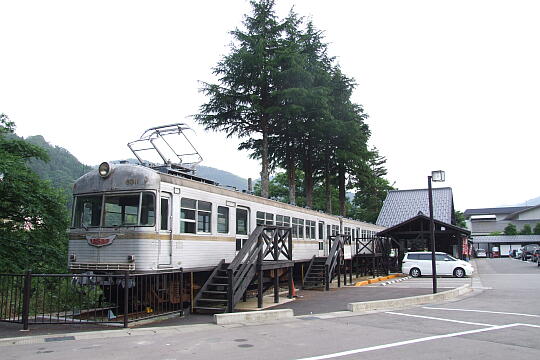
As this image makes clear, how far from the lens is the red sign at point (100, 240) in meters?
10.6

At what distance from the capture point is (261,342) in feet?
26.3

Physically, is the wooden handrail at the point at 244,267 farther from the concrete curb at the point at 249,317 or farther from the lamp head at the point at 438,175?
the lamp head at the point at 438,175

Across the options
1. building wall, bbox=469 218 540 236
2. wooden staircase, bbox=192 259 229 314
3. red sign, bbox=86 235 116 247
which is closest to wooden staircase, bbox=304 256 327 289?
wooden staircase, bbox=192 259 229 314

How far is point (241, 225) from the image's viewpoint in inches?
562

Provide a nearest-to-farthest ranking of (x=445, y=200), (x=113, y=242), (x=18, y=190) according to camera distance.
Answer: (x=113, y=242), (x=18, y=190), (x=445, y=200)

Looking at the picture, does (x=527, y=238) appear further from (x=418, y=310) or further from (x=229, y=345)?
(x=229, y=345)

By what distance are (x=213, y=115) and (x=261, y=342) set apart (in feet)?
59.6

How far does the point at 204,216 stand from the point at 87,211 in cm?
297

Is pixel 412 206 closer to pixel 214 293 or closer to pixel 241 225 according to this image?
pixel 241 225

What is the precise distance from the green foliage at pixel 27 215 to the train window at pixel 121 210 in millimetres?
4839

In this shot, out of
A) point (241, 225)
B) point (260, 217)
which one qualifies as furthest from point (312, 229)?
point (241, 225)

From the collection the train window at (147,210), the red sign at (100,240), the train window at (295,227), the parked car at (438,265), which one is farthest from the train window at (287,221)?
the parked car at (438,265)

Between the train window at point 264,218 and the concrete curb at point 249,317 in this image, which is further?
the train window at point 264,218

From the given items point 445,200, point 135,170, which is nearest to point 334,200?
point 445,200
